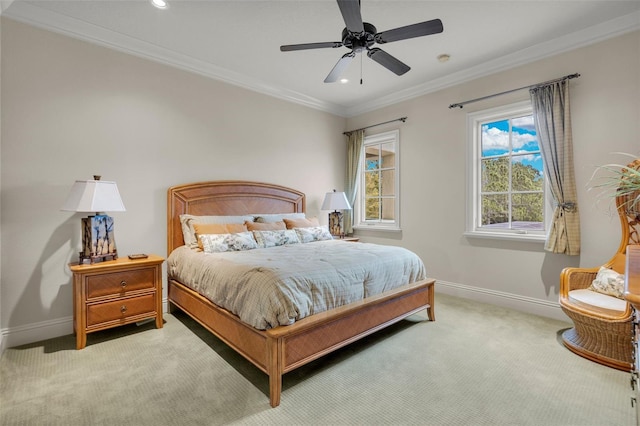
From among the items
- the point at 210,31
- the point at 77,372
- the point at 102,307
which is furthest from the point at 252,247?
the point at 210,31

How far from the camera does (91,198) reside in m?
2.57

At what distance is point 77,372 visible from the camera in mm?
2207

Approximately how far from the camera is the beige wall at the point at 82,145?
8.75 ft

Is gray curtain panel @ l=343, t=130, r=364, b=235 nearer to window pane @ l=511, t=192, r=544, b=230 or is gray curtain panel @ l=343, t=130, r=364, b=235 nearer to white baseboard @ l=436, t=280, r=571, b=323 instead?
white baseboard @ l=436, t=280, r=571, b=323

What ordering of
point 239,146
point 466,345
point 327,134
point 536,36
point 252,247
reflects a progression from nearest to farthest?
point 466,345, point 536,36, point 252,247, point 239,146, point 327,134

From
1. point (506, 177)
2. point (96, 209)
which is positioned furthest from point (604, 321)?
point (96, 209)

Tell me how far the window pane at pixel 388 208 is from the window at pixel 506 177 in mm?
1296

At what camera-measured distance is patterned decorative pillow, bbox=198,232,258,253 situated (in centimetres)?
311

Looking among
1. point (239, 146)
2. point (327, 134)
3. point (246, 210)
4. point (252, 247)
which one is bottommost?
point (252, 247)

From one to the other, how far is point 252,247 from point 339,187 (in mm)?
2602

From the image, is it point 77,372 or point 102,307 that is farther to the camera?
point 102,307

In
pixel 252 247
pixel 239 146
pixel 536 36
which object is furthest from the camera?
pixel 239 146

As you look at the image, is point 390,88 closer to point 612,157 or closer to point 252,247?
point 612,157

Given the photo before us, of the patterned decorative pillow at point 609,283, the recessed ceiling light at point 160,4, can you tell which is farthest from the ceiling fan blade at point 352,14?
the patterned decorative pillow at point 609,283
